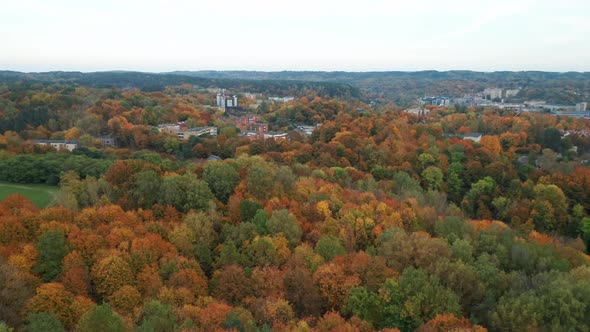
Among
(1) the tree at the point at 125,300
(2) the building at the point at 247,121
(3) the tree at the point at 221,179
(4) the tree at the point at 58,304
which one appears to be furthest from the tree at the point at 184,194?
(2) the building at the point at 247,121

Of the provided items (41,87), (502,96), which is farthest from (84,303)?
(502,96)

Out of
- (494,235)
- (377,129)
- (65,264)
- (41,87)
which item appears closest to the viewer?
(65,264)

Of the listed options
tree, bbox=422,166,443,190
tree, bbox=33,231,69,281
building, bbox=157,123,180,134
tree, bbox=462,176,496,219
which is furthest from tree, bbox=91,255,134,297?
building, bbox=157,123,180,134

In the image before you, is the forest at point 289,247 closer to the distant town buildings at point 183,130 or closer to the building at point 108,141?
the building at point 108,141

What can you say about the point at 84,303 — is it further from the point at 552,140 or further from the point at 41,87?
the point at 41,87

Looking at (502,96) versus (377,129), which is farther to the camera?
(502,96)

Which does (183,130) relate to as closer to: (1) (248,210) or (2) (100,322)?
(1) (248,210)
